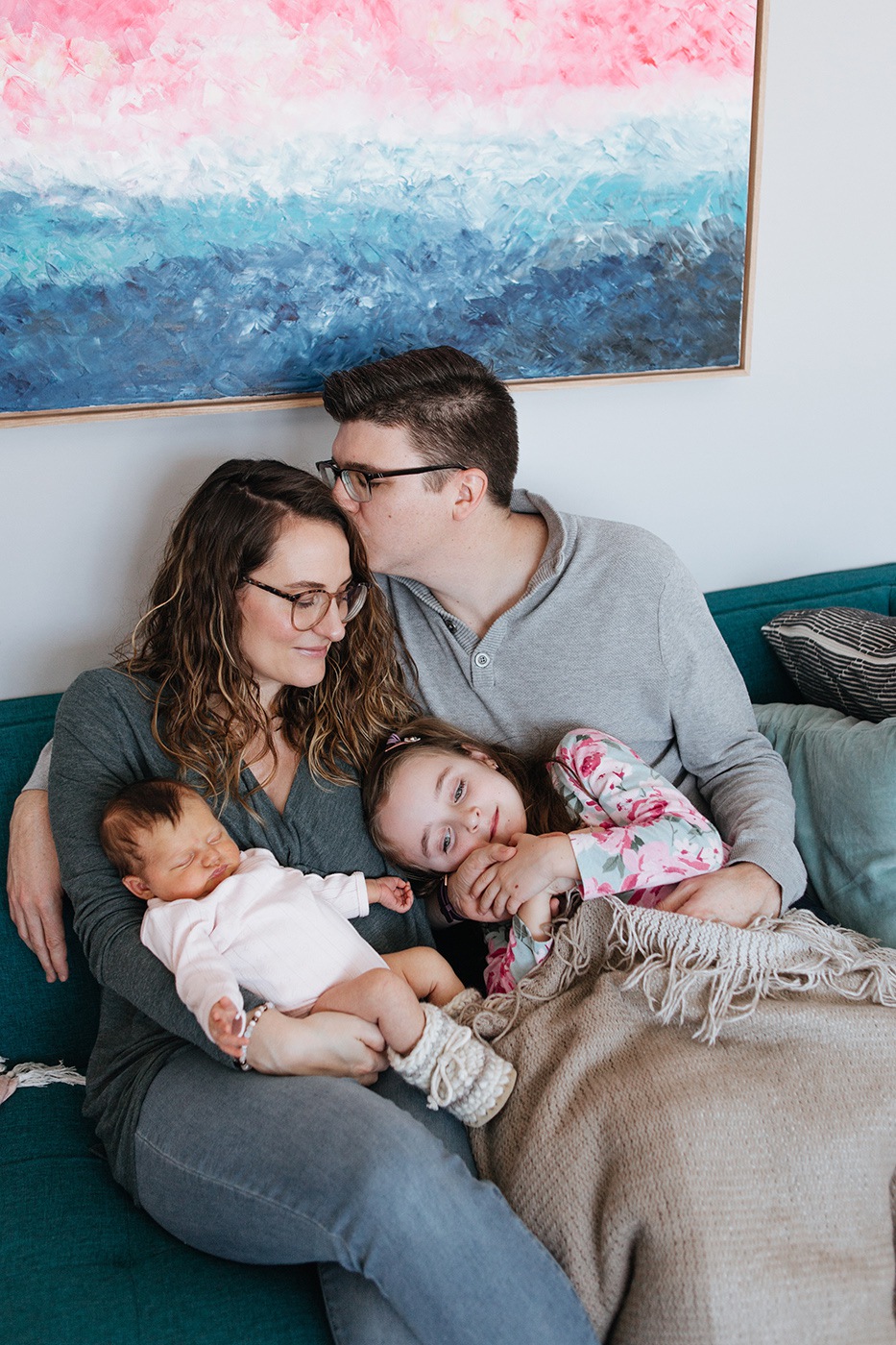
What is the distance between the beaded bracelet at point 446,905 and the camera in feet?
6.03

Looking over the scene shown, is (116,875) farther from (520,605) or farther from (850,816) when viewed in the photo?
(850,816)

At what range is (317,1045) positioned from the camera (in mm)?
1456

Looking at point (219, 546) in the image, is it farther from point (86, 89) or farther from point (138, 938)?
point (86, 89)

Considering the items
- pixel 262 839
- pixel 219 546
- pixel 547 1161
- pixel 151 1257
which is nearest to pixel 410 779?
pixel 262 839

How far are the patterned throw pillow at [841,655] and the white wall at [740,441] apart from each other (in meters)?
0.35

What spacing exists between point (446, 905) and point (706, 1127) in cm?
61

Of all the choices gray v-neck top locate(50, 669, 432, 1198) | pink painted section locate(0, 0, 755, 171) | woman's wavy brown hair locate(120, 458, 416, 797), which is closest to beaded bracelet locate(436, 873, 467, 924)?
gray v-neck top locate(50, 669, 432, 1198)

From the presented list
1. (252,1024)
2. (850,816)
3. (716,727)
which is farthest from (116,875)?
(850,816)

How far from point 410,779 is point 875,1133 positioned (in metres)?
0.83

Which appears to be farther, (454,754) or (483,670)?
(483,670)

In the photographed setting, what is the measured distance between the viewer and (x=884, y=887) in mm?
1812

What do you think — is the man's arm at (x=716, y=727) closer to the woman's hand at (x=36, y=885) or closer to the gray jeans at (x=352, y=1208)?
the gray jeans at (x=352, y=1208)

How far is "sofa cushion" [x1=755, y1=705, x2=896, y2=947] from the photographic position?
182 centimetres

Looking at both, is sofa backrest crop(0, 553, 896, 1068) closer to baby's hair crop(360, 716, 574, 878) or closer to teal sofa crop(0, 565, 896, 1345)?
teal sofa crop(0, 565, 896, 1345)
